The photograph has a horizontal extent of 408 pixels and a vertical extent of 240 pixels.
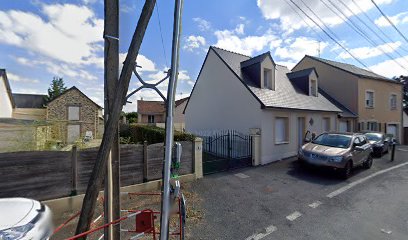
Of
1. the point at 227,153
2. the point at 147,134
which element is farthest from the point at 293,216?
the point at 147,134

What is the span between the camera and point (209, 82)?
1445 centimetres

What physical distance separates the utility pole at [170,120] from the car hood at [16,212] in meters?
1.39

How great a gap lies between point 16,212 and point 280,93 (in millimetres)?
12526

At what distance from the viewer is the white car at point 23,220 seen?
215cm

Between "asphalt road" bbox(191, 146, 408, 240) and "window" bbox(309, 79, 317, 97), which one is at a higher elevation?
"window" bbox(309, 79, 317, 97)

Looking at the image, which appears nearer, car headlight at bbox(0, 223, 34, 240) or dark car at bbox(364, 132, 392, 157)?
car headlight at bbox(0, 223, 34, 240)

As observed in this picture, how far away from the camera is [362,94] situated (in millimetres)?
18203

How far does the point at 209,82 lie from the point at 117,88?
12.2 metres

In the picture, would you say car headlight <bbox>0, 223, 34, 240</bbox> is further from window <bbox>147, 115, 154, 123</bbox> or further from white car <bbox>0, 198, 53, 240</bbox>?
window <bbox>147, 115, 154, 123</bbox>

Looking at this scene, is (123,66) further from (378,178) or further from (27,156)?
(378,178)

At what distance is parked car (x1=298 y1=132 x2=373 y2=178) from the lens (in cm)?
816

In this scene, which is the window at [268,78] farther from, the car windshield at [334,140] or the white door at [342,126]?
the white door at [342,126]

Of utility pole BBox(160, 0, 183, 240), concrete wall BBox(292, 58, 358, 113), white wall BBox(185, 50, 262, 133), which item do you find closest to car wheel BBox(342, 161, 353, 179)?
white wall BBox(185, 50, 262, 133)

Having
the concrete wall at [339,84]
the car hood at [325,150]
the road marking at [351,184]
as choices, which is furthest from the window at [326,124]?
the car hood at [325,150]
